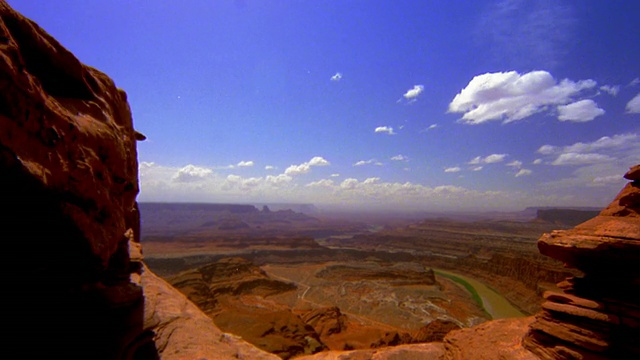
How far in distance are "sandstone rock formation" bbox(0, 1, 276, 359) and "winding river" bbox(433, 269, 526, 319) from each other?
3590cm

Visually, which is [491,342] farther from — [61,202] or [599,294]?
[61,202]

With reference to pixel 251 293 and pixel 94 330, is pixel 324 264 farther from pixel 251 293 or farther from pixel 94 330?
pixel 94 330

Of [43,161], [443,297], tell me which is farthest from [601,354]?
[443,297]

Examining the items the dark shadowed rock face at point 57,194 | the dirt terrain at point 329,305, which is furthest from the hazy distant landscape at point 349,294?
the dark shadowed rock face at point 57,194

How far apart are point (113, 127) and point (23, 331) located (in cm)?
381

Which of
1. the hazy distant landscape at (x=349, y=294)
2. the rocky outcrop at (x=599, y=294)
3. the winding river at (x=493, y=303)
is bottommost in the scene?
the winding river at (x=493, y=303)

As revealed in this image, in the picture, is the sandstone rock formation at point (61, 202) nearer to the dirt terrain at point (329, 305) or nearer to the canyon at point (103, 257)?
the canyon at point (103, 257)

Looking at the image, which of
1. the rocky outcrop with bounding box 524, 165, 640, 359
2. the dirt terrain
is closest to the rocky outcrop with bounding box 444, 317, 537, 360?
the rocky outcrop with bounding box 524, 165, 640, 359

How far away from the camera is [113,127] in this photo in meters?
5.37

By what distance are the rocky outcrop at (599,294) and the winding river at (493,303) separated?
27.4 meters

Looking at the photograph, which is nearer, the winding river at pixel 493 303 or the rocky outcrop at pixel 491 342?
the rocky outcrop at pixel 491 342

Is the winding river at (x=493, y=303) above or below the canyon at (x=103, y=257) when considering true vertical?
below

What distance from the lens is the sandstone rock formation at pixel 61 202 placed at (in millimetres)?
3102

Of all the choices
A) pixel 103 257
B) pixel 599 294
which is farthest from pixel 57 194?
pixel 599 294
